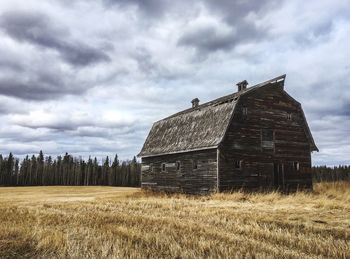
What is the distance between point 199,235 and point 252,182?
1781 cm

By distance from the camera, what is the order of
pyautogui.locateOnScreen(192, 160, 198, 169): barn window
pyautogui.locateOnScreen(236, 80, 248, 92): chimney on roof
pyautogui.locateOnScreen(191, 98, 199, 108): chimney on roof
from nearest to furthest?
pyautogui.locateOnScreen(192, 160, 198, 169): barn window, pyautogui.locateOnScreen(236, 80, 248, 92): chimney on roof, pyautogui.locateOnScreen(191, 98, 199, 108): chimney on roof

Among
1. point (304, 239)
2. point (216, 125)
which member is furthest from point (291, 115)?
point (304, 239)

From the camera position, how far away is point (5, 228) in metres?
8.77

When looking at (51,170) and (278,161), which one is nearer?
(278,161)

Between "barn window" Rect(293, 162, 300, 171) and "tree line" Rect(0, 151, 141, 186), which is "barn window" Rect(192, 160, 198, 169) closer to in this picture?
"barn window" Rect(293, 162, 300, 171)

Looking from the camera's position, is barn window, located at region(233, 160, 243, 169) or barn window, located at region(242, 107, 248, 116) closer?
barn window, located at region(233, 160, 243, 169)

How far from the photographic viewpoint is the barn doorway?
26.4 meters

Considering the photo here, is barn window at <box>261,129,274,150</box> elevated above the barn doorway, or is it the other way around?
barn window at <box>261,129,274,150</box>

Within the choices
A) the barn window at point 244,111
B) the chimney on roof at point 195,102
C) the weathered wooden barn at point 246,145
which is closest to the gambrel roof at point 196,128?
the weathered wooden barn at point 246,145

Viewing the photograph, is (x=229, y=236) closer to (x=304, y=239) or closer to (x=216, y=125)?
(x=304, y=239)

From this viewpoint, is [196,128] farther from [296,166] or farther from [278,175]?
[296,166]

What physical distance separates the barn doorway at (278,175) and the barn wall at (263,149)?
7 cm

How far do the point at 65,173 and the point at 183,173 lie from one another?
7587cm

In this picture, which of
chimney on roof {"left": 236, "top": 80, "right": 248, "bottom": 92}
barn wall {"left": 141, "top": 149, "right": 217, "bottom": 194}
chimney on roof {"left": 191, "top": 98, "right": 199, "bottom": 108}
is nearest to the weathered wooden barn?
barn wall {"left": 141, "top": 149, "right": 217, "bottom": 194}
